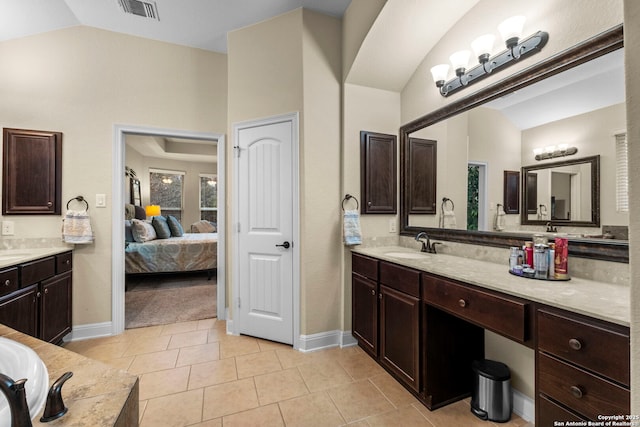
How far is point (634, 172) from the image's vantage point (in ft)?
2.06

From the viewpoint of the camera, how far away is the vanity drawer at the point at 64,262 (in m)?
2.43

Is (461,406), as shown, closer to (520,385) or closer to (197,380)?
(520,385)

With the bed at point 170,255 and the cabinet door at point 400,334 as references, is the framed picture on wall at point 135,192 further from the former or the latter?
the cabinet door at point 400,334

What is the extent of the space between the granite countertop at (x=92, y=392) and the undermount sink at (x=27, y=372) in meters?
0.04

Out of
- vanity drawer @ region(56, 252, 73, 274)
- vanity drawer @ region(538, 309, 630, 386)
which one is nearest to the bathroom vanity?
vanity drawer @ region(538, 309, 630, 386)

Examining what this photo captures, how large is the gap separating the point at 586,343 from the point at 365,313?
1.54 meters

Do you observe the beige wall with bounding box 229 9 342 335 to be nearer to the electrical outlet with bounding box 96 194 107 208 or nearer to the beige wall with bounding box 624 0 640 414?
the electrical outlet with bounding box 96 194 107 208

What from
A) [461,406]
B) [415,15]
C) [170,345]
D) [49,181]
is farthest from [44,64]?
[461,406]

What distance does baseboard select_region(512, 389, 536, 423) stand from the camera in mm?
1626

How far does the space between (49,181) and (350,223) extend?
2.79 metres

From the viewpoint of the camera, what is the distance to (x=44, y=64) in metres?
2.59

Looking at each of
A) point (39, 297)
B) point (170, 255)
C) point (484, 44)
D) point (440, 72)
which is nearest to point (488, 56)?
point (484, 44)

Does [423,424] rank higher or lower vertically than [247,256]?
lower

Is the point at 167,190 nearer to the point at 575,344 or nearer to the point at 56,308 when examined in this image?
the point at 56,308
